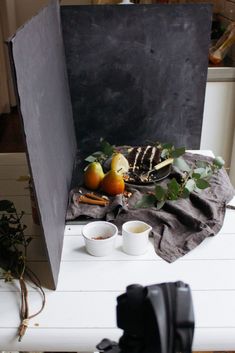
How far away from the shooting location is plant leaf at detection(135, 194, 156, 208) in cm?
107

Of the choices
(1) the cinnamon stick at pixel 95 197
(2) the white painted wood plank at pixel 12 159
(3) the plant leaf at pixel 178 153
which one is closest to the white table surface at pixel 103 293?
(1) the cinnamon stick at pixel 95 197

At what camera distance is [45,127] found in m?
0.90

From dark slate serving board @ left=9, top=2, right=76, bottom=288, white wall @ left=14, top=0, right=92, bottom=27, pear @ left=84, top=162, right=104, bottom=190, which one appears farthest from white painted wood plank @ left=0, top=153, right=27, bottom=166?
white wall @ left=14, top=0, right=92, bottom=27

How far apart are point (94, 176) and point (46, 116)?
0.29 meters

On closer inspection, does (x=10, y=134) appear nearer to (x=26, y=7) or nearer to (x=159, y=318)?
(x=26, y=7)

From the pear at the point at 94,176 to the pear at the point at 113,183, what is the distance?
0.03 metres

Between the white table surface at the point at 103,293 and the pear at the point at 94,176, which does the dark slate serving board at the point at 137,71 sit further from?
the white table surface at the point at 103,293

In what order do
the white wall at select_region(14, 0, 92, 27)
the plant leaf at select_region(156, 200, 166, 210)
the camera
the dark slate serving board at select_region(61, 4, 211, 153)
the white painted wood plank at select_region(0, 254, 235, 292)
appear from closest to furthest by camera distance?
the camera, the white painted wood plank at select_region(0, 254, 235, 292), the plant leaf at select_region(156, 200, 166, 210), the dark slate serving board at select_region(61, 4, 211, 153), the white wall at select_region(14, 0, 92, 27)

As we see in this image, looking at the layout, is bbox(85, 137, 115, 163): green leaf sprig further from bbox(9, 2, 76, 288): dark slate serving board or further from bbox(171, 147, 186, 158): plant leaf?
bbox(171, 147, 186, 158): plant leaf

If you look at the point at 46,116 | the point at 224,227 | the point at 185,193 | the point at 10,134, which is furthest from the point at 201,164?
the point at 10,134

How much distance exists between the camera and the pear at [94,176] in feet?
3.82

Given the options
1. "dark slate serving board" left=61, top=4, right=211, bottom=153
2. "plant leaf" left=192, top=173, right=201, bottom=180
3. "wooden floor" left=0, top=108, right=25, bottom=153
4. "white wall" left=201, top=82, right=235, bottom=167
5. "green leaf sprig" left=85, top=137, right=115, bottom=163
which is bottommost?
"wooden floor" left=0, top=108, right=25, bottom=153

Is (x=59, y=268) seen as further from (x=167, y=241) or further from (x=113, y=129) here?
(x=113, y=129)

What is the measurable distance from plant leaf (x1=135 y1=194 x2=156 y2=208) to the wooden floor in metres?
2.11
